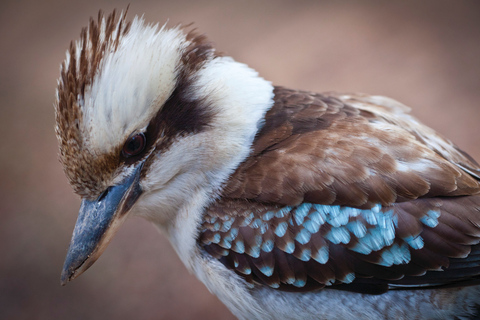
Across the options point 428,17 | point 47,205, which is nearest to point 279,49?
point 428,17

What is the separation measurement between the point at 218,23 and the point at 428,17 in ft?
6.46

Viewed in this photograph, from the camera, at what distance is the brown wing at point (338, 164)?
1508mm

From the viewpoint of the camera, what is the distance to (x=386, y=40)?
407 centimetres

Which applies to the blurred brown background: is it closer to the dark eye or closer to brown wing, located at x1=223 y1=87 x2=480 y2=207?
brown wing, located at x1=223 y1=87 x2=480 y2=207

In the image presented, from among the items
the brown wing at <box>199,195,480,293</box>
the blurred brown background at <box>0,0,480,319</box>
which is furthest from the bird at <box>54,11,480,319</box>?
the blurred brown background at <box>0,0,480,319</box>

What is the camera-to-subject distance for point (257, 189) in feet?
5.21

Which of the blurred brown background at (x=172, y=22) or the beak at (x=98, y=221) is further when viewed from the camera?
the blurred brown background at (x=172, y=22)

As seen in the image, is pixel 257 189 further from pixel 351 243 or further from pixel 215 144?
pixel 351 243

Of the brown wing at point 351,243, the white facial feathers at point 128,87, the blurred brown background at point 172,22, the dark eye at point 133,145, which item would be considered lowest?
the blurred brown background at point 172,22

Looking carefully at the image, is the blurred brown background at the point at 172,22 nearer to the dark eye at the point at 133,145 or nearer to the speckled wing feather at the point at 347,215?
the speckled wing feather at the point at 347,215

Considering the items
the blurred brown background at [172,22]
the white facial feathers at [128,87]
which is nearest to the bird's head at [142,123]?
the white facial feathers at [128,87]

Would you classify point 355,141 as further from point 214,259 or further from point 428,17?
point 428,17

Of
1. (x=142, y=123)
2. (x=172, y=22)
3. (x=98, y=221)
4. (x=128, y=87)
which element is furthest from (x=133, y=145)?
(x=172, y=22)

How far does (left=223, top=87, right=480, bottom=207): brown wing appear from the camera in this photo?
151 centimetres
